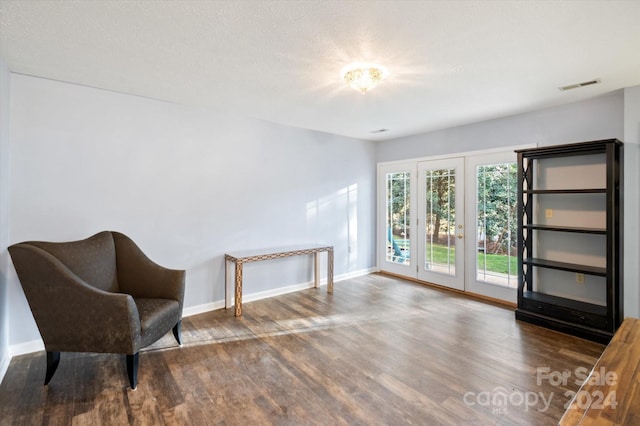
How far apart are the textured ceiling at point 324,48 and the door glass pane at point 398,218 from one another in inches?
80.7

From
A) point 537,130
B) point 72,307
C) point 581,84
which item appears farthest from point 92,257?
point 537,130

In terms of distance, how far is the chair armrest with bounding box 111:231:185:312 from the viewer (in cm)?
274

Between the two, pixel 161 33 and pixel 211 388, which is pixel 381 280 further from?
pixel 161 33

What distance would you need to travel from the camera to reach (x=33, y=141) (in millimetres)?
2689

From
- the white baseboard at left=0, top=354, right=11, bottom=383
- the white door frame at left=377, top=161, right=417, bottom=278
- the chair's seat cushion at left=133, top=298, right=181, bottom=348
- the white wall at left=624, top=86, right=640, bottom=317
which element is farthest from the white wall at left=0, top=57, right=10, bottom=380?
the white wall at left=624, top=86, right=640, bottom=317

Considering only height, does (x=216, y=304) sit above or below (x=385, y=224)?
below

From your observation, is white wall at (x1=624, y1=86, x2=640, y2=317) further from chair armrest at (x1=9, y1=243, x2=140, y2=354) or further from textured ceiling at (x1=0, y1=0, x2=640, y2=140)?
chair armrest at (x1=9, y1=243, x2=140, y2=354)

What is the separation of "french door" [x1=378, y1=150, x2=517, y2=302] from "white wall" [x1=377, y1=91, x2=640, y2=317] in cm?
24

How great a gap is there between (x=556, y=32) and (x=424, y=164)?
2.94m

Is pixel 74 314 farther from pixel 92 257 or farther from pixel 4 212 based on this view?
pixel 4 212

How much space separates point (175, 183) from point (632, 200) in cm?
471

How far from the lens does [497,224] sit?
4.04m

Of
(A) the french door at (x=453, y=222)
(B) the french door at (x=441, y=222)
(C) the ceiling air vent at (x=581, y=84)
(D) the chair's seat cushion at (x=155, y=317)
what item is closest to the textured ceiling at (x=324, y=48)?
(C) the ceiling air vent at (x=581, y=84)

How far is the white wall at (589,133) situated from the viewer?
2.92 metres
